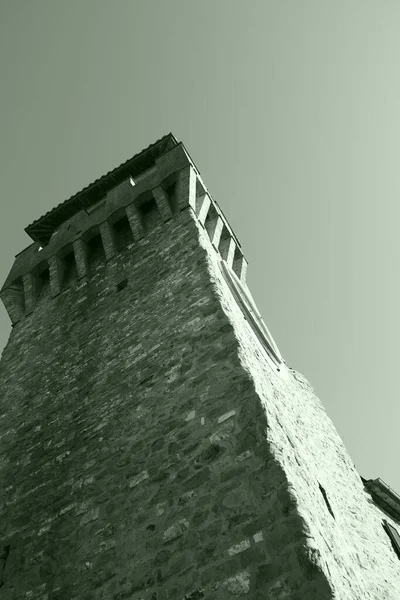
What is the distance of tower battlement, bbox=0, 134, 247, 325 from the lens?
8.78 meters

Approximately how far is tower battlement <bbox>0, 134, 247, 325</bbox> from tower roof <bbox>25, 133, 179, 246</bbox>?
1300 millimetres

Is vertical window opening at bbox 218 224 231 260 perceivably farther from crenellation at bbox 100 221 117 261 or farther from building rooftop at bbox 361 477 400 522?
building rooftop at bbox 361 477 400 522

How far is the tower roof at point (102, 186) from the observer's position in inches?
442

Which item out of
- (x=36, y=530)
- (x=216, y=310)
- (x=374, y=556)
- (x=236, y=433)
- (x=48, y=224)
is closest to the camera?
(x=236, y=433)

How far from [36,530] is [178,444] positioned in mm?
1767

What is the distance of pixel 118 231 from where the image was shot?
9.34m

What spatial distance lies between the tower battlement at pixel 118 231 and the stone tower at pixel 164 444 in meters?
0.04

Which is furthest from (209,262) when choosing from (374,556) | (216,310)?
(374,556)

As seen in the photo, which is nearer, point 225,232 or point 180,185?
point 180,185

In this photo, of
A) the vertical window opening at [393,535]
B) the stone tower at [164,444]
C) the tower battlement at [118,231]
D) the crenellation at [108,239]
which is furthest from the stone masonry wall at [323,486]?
the crenellation at [108,239]

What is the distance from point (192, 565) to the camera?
3916mm

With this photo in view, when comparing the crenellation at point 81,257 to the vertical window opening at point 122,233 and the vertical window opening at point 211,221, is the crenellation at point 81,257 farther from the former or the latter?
the vertical window opening at point 211,221

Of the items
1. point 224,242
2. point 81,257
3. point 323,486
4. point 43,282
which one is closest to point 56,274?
point 81,257

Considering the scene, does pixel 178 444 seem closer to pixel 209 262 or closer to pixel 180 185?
pixel 209 262
